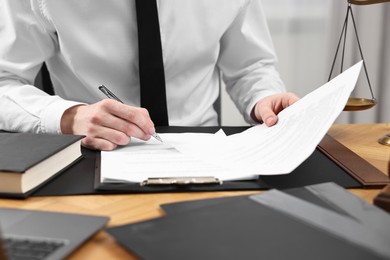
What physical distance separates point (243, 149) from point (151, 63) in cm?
41

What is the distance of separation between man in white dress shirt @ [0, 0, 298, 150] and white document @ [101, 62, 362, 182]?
0.10 metres

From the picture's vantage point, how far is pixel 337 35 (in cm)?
240

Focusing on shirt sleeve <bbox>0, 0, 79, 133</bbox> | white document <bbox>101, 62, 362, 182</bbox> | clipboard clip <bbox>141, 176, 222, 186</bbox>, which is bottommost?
clipboard clip <bbox>141, 176, 222, 186</bbox>

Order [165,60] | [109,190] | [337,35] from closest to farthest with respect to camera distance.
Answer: [109,190], [165,60], [337,35]

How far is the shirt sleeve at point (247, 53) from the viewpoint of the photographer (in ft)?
4.91

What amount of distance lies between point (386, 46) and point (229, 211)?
2.01m

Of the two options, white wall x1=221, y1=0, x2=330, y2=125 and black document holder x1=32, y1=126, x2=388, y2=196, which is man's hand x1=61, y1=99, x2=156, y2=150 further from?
white wall x1=221, y1=0, x2=330, y2=125

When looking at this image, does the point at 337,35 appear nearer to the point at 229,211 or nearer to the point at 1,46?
the point at 1,46

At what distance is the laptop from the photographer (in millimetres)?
557

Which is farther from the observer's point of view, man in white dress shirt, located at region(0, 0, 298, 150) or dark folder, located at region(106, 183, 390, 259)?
man in white dress shirt, located at region(0, 0, 298, 150)

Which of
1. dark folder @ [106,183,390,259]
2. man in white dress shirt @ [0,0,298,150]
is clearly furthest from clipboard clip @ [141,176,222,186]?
man in white dress shirt @ [0,0,298,150]

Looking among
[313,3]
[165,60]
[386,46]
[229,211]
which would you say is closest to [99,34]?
[165,60]

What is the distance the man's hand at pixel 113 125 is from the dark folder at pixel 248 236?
34 cm

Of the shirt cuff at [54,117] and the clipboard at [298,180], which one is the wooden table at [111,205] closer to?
the clipboard at [298,180]
